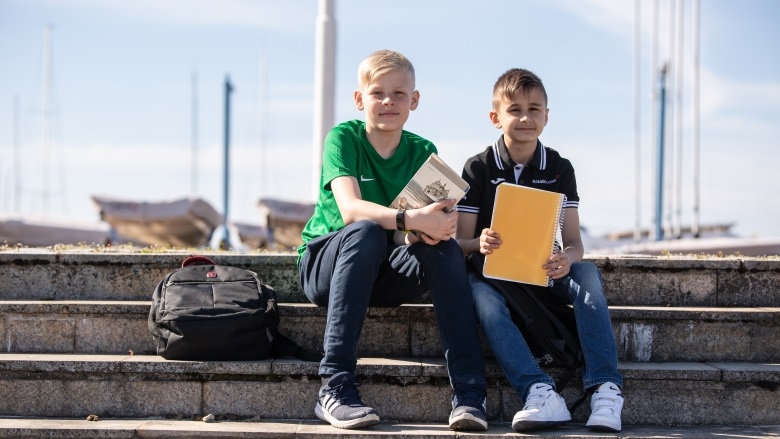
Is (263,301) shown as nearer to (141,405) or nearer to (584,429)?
(141,405)

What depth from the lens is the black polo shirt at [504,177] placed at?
4582 millimetres

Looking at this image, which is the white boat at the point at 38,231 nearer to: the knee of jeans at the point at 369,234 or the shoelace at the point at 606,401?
the knee of jeans at the point at 369,234

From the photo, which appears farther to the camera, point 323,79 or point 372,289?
point 323,79

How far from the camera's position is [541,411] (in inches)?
154

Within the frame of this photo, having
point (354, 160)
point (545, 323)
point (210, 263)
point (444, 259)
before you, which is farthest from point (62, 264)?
point (545, 323)

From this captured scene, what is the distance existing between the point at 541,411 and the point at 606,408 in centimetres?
31

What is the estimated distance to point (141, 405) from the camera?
14.2 ft

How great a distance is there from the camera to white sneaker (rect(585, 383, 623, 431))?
3.95 m

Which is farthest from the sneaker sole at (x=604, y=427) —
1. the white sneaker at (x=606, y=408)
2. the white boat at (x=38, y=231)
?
the white boat at (x=38, y=231)

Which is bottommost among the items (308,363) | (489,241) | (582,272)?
(308,363)

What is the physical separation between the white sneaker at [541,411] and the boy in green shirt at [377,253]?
0.58ft

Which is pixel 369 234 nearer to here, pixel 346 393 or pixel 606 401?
pixel 346 393

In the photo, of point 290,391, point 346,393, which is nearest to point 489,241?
point 346,393

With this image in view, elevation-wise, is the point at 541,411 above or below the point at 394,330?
below
